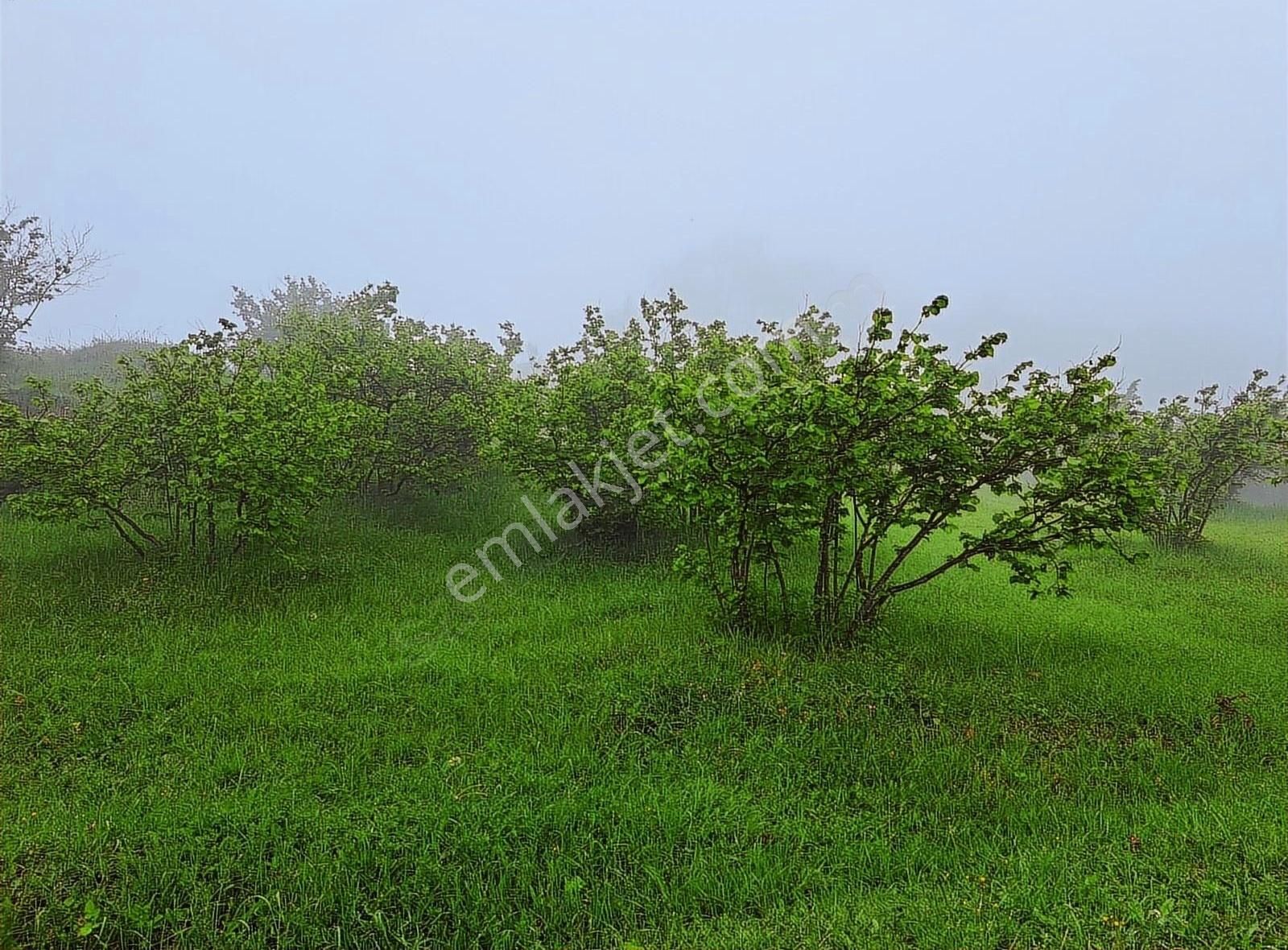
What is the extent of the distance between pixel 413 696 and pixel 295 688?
3.26 ft

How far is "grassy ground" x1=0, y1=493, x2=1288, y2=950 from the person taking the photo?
2885 millimetres

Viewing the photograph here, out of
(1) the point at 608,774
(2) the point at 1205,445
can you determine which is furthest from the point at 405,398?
(2) the point at 1205,445

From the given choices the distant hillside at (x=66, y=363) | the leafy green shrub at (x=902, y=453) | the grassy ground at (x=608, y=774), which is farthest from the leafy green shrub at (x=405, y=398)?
the distant hillside at (x=66, y=363)

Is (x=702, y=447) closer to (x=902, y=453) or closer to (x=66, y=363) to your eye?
(x=902, y=453)

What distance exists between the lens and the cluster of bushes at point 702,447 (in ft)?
16.4

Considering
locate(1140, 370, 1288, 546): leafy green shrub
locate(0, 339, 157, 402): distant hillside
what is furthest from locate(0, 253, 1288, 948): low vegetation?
locate(0, 339, 157, 402): distant hillside

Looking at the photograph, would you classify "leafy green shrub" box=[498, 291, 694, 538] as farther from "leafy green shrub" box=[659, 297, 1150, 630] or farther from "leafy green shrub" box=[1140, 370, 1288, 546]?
"leafy green shrub" box=[1140, 370, 1288, 546]

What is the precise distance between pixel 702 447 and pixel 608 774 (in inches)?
105

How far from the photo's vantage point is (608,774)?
400 cm

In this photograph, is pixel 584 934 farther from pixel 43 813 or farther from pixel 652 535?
pixel 652 535

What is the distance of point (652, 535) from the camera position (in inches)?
369

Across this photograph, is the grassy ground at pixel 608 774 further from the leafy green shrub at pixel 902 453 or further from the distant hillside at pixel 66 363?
the distant hillside at pixel 66 363

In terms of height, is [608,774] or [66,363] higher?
[66,363]

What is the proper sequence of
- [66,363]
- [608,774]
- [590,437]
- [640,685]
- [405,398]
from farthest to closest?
[66,363], [405,398], [590,437], [640,685], [608,774]
